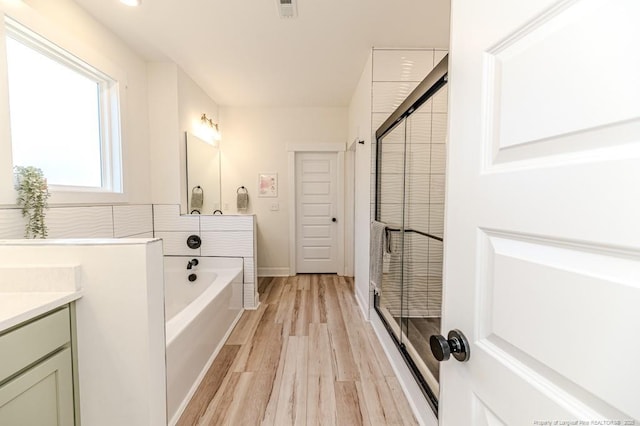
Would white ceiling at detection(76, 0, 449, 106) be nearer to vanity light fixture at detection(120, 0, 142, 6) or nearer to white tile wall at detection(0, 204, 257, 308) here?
vanity light fixture at detection(120, 0, 142, 6)

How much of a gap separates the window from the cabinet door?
124 cm

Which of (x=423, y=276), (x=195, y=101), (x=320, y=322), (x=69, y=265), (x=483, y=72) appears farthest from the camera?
(x=195, y=101)

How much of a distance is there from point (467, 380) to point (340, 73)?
118 inches

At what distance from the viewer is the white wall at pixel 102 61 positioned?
1.41 m

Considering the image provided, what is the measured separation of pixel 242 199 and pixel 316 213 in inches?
43.6

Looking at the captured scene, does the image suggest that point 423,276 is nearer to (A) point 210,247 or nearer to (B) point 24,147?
(A) point 210,247

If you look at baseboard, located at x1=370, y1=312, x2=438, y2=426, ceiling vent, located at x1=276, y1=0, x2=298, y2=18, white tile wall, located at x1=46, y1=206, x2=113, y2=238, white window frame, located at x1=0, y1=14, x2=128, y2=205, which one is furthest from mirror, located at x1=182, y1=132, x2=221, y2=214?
baseboard, located at x1=370, y1=312, x2=438, y2=426

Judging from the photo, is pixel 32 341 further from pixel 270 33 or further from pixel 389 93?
pixel 389 93

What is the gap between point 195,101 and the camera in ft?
10.4

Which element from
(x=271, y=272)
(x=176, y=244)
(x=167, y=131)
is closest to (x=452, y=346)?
(x=176, y=244)

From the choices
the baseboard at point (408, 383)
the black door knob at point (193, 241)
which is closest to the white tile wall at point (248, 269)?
the black door knob at point (193, 241)

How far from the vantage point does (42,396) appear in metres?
0.93

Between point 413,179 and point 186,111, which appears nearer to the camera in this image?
point 413,179

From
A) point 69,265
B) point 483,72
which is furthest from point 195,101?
point 483,72
